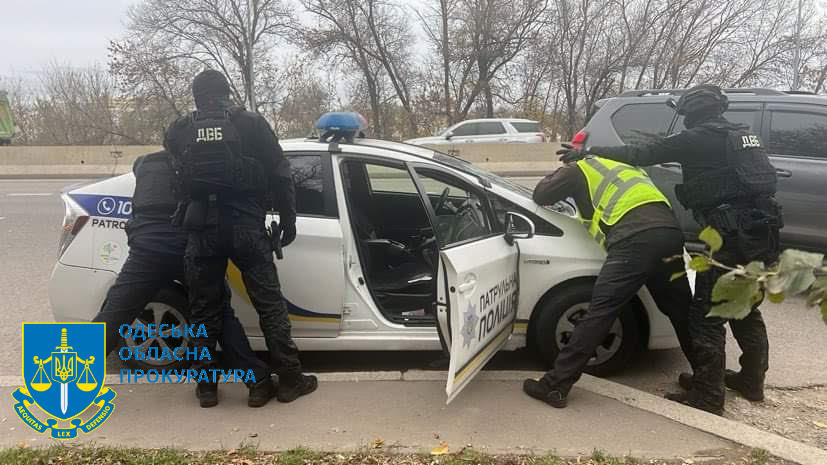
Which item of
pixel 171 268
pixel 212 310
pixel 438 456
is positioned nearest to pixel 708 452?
pixel 438 456

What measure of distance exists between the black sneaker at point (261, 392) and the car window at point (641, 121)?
4304 millimetres

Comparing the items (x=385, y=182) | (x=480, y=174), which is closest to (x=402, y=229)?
(x=385, y=182)

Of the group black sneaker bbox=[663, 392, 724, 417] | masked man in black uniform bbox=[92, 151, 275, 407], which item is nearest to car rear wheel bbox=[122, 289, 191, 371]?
masked man in black uniform bbox=[92, 151, 275, 407]

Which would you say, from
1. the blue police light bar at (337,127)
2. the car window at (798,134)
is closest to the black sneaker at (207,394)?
the blue police light bar at (337,127)

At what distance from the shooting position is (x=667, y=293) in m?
3.19

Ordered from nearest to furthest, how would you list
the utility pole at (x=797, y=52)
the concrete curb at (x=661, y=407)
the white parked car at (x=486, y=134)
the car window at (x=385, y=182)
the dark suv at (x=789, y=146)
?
the concrete curb at (x=661, y=407), the car window at (x=385, y=182), the dark suv at (x=789, y=146), the white parked car at (x=486, y=134), the utility pole at (x=797, y=52)

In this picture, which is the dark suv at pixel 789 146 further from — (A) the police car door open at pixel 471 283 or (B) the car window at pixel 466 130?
(B) the car window at pixel 466 130

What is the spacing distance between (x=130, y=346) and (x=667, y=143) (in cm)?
350

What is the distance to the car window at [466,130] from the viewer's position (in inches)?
711

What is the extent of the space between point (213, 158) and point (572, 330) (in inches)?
90.3

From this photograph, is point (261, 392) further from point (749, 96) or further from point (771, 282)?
point (749, 96)

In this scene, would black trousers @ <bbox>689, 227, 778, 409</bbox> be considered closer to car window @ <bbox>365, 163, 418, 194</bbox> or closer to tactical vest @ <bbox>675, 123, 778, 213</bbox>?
tactical vest @ <bbox>675, 123, 778, 213</bbox>

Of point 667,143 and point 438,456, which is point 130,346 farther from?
point 667,143

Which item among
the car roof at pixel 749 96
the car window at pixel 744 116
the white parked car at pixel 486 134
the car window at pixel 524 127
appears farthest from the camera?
the car window at pixel 524 127
